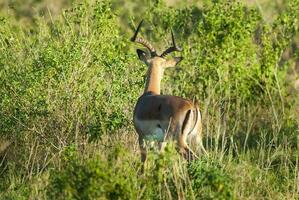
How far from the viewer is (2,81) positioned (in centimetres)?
784

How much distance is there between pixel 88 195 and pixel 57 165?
4.74 feet

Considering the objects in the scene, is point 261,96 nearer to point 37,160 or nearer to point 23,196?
point 37,160

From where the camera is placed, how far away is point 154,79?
780cm

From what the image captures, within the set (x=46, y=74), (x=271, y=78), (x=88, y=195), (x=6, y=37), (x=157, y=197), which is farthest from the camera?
(x=271, y=78)

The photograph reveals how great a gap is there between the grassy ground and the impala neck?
0.14 metres

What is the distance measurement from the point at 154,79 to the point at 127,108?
1.18 feet

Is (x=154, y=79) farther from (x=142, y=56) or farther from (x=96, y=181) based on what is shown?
(x=96, y=181)

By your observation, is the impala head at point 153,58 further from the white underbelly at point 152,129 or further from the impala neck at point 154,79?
the white underbelly at point 152,129

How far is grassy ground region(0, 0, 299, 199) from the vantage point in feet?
18.3

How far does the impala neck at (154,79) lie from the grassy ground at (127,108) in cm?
14

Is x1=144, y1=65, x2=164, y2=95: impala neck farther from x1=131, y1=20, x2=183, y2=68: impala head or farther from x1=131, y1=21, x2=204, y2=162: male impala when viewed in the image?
x1=131, y1=21, x2=204, y2=162: male impala

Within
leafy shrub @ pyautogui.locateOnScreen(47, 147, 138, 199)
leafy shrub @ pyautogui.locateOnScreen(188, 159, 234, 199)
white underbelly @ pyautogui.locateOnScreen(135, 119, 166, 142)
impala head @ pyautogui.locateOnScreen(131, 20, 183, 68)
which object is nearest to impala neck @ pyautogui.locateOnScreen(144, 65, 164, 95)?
impala head @ pyautogui.locateOnScreen(131, 20, 183, 68)

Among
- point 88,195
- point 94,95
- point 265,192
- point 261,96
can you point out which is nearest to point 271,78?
point 261,96

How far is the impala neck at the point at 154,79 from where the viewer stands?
25.4ft
